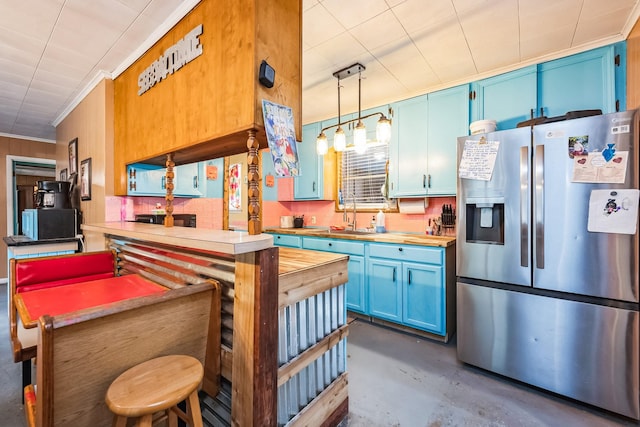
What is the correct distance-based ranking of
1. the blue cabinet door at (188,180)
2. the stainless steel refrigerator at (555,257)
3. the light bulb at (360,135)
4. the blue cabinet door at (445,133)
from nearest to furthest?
the stainless steel refrigerator at (555,257) → the light bulb at (360,135) → the blue cabinet door at (445,133) → the blue cabinet door at (188,180)

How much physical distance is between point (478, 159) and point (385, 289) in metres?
1.51

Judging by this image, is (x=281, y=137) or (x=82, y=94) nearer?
(x=281, y=137)

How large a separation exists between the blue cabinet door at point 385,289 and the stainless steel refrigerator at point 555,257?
63 cm

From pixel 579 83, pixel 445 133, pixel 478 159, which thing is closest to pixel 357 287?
pixel 478 159

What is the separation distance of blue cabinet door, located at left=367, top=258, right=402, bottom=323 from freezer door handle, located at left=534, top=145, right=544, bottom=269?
114 cm

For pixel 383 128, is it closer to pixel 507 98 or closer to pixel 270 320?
pixel 507 98

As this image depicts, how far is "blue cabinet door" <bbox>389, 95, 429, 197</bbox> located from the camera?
3004 mm

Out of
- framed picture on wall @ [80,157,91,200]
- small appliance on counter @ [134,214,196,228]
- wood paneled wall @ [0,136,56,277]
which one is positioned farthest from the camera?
wood paneled wall @ [0,136,56,277]

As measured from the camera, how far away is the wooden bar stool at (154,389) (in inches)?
33.5

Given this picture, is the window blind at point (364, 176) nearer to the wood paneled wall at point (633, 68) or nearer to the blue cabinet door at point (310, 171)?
the blue cabinet door at point (310, 171)

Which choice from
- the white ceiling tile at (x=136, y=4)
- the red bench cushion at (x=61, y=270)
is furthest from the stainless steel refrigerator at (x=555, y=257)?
the red bench cushion at (x=61, y=270)

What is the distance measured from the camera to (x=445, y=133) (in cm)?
285

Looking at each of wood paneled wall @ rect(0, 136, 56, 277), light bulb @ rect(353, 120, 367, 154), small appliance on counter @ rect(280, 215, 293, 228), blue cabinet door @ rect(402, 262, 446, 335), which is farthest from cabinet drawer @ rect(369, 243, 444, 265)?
wood paneled wall @ rect(0, 136, 56, 277)

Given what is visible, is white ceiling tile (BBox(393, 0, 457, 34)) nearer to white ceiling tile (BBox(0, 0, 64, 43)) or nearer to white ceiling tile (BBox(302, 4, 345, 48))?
white ceiling tile (BBox(302, 4, 345, 48))
